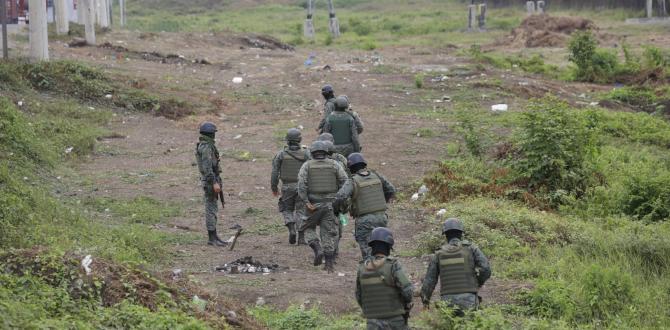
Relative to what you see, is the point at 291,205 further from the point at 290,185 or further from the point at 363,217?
the point at 363,217

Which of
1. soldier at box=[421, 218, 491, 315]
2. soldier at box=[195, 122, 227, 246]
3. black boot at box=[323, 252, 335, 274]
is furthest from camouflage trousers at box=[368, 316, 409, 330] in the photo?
soldier at box=[195, 122, 227, 246]

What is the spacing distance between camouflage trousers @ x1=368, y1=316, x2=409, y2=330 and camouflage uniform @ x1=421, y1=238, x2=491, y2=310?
0.49 m

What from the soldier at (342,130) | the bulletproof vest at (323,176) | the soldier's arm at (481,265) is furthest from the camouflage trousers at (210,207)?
the soldier's arm at (481,265)

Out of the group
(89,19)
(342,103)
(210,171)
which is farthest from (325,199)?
(89,19)

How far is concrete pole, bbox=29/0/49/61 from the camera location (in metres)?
24.9

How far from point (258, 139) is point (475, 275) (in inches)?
489

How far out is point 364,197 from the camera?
11.1 metres

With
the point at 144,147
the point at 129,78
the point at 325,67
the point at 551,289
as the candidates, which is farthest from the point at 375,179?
the point at 325,67

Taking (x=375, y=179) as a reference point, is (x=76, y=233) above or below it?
below

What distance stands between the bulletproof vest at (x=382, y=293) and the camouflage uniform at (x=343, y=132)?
248 inches

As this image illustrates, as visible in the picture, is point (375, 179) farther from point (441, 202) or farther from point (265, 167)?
point (265, 167)

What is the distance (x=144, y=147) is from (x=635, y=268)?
11.1m

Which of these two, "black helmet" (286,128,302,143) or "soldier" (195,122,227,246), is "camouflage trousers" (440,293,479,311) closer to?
"black helmet" (286,128,302,143)

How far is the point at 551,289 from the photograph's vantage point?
10.6m
